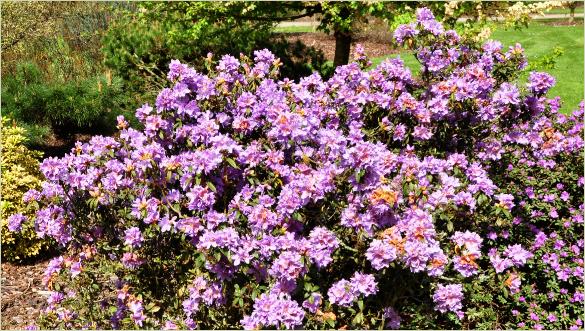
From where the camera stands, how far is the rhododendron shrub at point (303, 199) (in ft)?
9.11

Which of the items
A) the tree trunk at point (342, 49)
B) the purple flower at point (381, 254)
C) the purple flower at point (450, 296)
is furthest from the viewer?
the tree trunk at point (342, 49)

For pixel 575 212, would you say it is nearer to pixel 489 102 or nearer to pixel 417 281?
pixel 489 102

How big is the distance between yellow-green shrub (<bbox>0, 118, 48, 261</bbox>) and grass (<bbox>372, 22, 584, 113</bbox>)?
7106 mm

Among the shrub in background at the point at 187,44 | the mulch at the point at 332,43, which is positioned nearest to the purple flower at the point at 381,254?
the shrub in background at the point at 187,44

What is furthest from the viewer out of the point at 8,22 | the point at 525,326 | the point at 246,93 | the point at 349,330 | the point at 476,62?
the point at 8,22

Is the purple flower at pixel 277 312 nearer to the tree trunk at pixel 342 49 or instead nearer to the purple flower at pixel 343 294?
the purple flower at pixel 343 294

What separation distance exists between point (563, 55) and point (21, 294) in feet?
39.9

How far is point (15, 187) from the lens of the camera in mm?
5293

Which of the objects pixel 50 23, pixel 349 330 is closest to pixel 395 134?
pixel 349 330

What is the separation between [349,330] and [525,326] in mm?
1819

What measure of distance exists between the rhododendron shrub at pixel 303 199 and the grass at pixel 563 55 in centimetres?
596

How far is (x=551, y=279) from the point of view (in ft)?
13.6

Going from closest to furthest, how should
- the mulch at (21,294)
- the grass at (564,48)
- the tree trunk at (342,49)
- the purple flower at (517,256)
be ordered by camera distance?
the purple flower at (517,256) → the mulch at (21,294) → the tree trunk at (342,49) → the grass at (564,48)

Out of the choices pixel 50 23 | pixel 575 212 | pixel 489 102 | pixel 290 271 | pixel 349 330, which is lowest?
pixel 50 23
